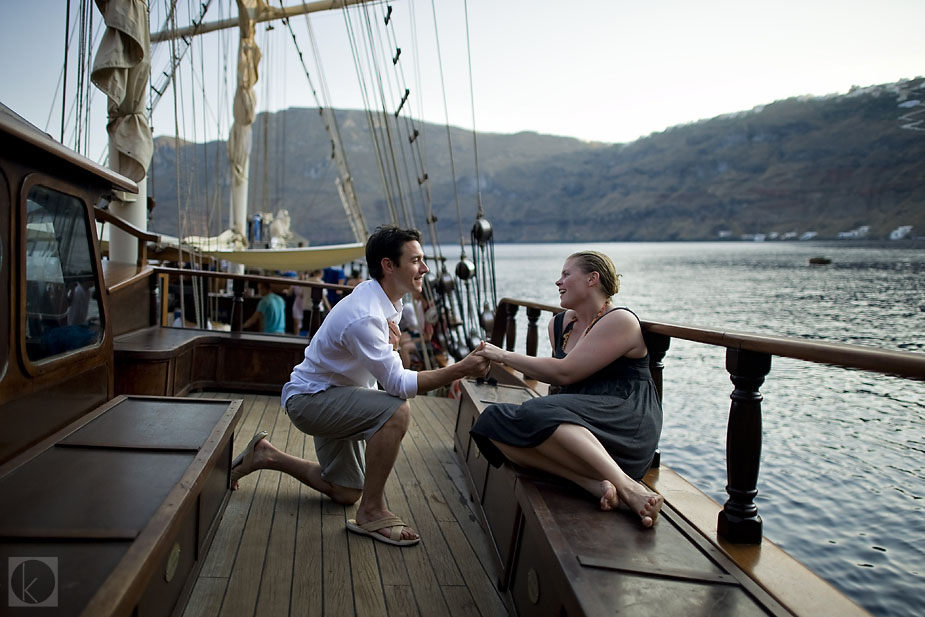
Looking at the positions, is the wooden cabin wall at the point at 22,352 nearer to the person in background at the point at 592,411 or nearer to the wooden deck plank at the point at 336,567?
the wooden deck plank at the point at 336,567

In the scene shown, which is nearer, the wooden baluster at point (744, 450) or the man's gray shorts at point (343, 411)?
the wooden baluster at point (744, 450)

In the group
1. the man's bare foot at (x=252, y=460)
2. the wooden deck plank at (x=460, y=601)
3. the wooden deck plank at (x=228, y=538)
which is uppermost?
the man's bare foot at (x=252, y=460)

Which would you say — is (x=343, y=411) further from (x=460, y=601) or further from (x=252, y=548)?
(x=460, y=601)

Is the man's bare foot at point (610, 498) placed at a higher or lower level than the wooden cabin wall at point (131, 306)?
lower

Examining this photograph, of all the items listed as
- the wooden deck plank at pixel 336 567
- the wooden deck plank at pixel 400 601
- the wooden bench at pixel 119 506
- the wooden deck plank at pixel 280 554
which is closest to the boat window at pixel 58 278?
the wooden bench at pixel 119 506

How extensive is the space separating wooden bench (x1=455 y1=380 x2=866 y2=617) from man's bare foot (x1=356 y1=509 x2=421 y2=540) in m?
0.37

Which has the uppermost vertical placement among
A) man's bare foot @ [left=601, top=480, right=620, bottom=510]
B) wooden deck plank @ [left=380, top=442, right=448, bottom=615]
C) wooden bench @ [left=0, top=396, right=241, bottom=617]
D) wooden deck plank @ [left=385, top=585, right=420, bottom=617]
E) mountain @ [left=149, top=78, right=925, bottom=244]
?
mountain @ [left=149, top=78, right=925, bottom=244]

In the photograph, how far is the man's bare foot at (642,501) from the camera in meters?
1.86

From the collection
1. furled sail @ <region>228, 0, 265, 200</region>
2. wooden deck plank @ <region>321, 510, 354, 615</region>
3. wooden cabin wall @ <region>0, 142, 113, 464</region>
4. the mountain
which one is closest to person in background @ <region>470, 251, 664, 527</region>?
wooden deck plank @ <region>321, 510, 354, 615</region>

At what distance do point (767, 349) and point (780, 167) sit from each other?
350 ft

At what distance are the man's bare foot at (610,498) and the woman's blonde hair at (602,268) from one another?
2.68ft

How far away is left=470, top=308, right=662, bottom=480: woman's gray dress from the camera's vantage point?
2.15 meters

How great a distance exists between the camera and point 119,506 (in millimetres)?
1631

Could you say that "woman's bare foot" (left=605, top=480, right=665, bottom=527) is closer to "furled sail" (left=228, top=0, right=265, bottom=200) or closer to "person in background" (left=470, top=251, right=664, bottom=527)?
"person in background" (left=470, top=251, right=664, bottom=527)
